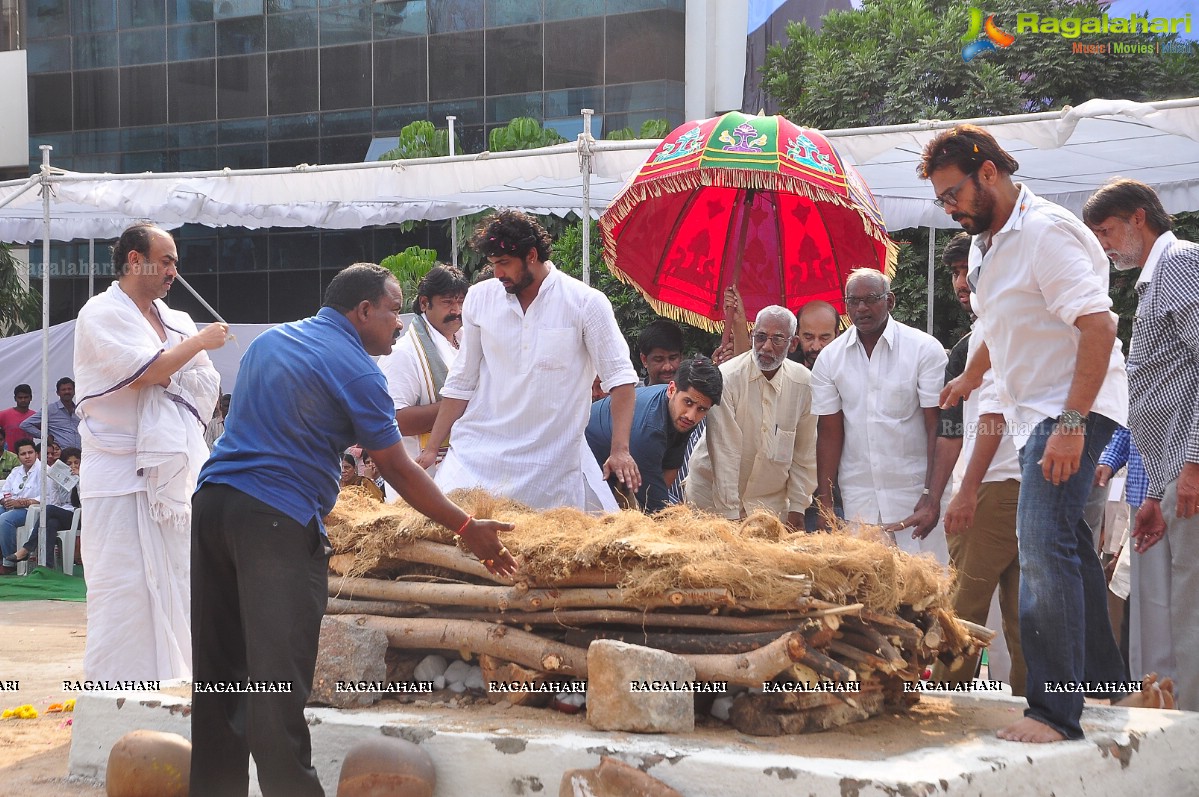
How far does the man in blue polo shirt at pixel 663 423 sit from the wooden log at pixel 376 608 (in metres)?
1.34

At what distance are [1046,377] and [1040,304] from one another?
0.22 meters

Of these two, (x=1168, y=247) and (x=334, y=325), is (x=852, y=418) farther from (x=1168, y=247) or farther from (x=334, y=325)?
(x=334, y=325)

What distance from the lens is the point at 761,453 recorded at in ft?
20.9

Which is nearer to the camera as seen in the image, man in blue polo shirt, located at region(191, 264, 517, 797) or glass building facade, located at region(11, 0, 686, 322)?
man in blue polo shirt, located at region(191, 264, 517, 797)

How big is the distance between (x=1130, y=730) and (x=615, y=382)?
2347 mm

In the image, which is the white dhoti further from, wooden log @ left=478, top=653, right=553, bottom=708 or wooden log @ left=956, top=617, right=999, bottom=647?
wooden log @ left=956, top=617, right=999, bottom=647

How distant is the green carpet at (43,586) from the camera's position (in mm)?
10938

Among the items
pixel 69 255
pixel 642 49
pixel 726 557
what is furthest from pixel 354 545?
pixel 69 255

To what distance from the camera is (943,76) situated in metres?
16.5

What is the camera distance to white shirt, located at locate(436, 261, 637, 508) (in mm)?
5402

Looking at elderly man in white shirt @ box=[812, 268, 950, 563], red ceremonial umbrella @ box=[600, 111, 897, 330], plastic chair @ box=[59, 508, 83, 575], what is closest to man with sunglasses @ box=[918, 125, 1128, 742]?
elderly man in white shirt @ box=[812, 268, 950, 563]

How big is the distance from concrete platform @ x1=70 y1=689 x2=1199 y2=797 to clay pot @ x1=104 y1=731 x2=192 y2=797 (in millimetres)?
270

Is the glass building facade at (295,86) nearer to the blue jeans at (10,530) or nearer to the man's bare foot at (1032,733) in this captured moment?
the blue jeans at (10,530)

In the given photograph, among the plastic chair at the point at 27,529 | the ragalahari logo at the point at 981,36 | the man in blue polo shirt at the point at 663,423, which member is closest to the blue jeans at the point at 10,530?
the plastic chair at the point at 27,529
